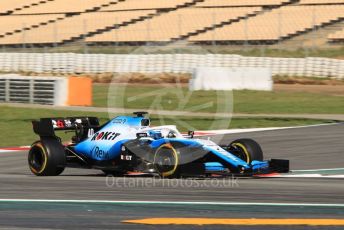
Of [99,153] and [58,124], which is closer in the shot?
[99,153]

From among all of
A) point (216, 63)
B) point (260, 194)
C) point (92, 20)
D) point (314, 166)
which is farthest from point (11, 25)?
point (260, 194)

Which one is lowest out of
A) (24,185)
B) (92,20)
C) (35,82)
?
(24,185)

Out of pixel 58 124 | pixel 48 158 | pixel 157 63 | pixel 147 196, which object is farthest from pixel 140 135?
pixel 157 63

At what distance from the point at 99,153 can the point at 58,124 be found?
0.89 meters

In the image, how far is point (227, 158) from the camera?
1118 cm

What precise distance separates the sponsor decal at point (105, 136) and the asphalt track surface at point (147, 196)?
0.55 meters

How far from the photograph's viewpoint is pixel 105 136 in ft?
40.3

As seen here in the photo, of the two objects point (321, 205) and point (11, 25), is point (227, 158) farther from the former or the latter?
point (11, 25)

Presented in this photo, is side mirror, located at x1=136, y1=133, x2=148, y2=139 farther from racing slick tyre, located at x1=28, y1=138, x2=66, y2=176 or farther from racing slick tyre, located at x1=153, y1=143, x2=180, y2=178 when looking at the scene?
racing slick tyre, located at x1=28, y1=138, x2=66, y2=176

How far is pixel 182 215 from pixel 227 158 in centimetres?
355

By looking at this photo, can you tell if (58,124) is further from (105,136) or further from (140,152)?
(140,152)

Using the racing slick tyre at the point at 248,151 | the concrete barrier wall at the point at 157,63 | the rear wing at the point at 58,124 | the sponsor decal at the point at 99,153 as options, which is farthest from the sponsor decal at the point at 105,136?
the concrete barrier wall at the point at 157,63

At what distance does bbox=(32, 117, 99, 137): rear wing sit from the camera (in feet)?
41.2

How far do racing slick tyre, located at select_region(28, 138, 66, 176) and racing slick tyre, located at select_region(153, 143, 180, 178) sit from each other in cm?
166
